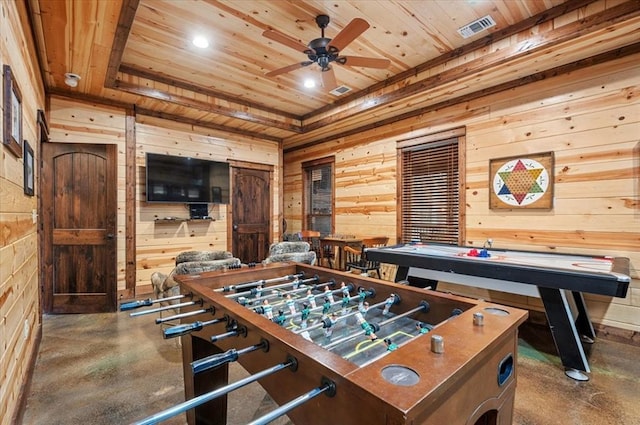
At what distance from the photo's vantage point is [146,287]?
14.9 feet

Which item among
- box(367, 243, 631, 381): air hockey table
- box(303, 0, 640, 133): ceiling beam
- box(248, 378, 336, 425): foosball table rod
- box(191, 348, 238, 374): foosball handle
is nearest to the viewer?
box(248, 378, 336, 425): foosball table rod

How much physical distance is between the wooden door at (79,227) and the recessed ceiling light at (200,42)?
5.99 feet

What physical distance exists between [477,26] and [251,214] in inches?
174

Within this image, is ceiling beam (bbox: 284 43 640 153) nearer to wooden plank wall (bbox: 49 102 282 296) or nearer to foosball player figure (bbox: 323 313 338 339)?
wooden plank wall (bbox: 49 102 282 296)

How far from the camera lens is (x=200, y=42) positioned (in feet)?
10.6

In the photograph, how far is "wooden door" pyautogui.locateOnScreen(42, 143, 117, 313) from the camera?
12.3 feet

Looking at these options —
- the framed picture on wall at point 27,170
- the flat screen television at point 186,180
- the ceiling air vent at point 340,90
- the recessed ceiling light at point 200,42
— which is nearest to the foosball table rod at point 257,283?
the framed picture on wall at point 27,170

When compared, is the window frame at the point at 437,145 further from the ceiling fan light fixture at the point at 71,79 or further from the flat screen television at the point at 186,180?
the ceiling fan light fixture at the point at 71,79

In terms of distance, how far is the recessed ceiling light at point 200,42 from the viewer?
3156 millimetres

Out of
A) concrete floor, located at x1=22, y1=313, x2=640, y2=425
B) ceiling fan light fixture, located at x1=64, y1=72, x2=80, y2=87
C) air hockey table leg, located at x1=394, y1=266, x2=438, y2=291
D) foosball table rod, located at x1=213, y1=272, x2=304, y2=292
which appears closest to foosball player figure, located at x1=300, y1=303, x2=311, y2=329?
foosball table rod, located at x1=213, y1=272, x2=304, y2=292

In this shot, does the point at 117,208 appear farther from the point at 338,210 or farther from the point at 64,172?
the point at 338,210

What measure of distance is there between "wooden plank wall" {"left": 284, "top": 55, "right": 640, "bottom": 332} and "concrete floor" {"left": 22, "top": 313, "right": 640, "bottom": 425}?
0.92 m

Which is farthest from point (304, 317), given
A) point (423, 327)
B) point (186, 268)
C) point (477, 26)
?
point (477, 26)

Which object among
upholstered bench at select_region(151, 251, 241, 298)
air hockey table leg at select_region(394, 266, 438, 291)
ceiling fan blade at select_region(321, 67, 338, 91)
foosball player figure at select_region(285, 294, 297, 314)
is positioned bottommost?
air hockey table leg at select_region(394, 266, 438, 291)
